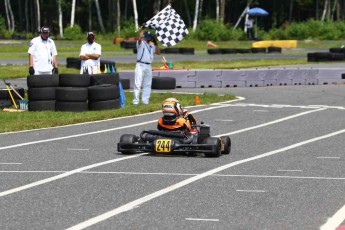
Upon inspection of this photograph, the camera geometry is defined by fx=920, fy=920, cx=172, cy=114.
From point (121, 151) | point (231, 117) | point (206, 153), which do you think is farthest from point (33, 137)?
point (231, 117)

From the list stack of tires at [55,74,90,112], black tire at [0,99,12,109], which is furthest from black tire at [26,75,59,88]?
black tire at [0,99,12,109]

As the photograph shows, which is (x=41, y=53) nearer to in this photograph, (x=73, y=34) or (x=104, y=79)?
(x=104, y=79)

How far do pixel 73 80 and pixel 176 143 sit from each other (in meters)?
6.47

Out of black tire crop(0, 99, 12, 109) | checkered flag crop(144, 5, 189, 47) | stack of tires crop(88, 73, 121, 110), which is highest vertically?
checkered flag crop(144, 5, 189, 47)

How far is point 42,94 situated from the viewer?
57.5 ft

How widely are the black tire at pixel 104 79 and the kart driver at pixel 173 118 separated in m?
6.27

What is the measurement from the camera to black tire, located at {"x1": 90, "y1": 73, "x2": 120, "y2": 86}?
18.2m

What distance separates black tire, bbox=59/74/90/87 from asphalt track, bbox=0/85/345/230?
1.82 metres

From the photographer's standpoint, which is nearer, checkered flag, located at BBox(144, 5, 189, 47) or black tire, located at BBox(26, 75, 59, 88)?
black tire, located at BBox(26, 75, 59, 88)

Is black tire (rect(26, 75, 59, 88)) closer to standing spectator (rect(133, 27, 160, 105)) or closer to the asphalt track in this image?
the asphalt track

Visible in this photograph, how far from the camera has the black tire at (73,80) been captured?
1769 centimetres

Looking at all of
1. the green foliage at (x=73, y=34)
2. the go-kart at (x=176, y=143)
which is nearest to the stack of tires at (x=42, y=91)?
the go-kart at (x=176, y=143)

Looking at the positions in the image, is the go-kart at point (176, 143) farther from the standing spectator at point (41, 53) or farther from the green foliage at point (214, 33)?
the green foliage at point (214, 33)

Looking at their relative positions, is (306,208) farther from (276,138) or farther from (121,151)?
(276,138)
